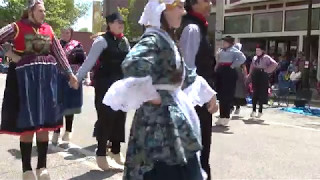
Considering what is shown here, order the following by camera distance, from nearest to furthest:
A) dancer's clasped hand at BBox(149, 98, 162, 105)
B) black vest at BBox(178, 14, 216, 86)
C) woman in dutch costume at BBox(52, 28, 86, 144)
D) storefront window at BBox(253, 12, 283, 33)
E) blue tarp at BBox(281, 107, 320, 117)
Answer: dancer's clasped hand at BBox(149, 98, 162, 105) → black vest at BBox(178, 14, 216, 86) → woman in dutch costume at BBox(52, 28, 86, 144) → blue tarp at BBox(281, 107, 320, 117) → storefront window at BBox(253, 12, 283, 33)

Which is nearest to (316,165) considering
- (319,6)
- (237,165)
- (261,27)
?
(237,165)

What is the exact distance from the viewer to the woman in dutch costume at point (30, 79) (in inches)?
181

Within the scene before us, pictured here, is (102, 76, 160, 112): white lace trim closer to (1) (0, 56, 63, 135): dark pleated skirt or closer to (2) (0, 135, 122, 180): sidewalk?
(1) (0, 56, 63, 135): dark pleated skirt

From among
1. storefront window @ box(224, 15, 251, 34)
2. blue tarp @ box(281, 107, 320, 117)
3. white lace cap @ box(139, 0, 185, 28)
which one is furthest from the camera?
storefront window @ box(224, 15, 251, 34)

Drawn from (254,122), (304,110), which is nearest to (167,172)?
(254,122)

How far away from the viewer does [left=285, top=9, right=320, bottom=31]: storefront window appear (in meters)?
23.1

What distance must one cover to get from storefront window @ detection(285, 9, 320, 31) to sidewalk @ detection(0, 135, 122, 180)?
1887cm

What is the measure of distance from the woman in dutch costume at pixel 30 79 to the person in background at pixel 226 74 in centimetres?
564

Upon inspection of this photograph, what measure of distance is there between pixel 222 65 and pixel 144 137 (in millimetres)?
7013

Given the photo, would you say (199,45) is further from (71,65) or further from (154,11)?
(71,65)

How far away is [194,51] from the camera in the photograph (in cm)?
407

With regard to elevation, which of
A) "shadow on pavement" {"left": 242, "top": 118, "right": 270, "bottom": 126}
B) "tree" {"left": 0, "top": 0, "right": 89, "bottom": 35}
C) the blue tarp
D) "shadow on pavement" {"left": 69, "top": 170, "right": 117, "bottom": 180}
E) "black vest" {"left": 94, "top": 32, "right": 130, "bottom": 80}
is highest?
"tree" {"left": 0, "top": 0, "right": 89, "bottom": 35}

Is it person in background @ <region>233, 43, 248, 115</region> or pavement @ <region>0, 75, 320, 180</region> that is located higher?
person in background @ <region>233, 43, 248, 115</region>

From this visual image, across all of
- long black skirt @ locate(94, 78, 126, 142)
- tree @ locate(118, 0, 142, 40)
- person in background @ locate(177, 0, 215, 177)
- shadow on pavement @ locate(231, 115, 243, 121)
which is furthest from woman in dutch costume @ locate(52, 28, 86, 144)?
tree @ locate(118, 0, 142, 40)
